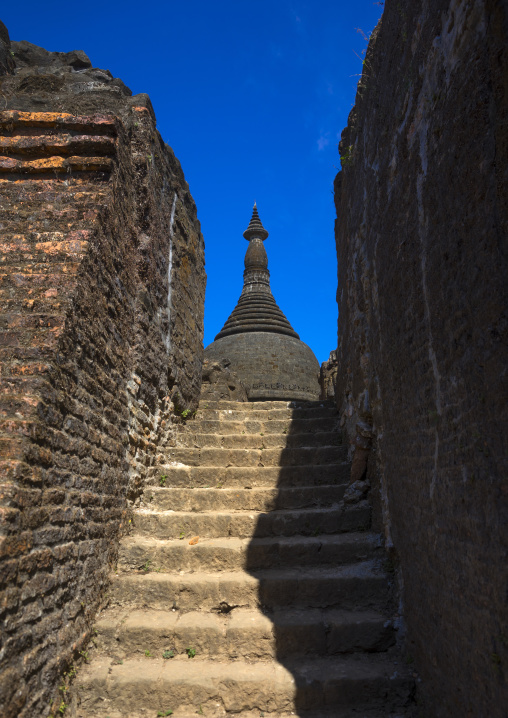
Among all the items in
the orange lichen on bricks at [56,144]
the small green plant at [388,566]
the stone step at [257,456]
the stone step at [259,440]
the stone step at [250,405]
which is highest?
the orange lichen on bricks at [56,144]

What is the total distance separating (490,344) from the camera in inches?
75.9

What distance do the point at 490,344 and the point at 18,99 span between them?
3.88 metres

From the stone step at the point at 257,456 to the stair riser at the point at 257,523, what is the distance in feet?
3.11

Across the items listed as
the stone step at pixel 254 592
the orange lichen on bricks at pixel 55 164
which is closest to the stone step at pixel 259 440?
the stone step at pixel 254 592

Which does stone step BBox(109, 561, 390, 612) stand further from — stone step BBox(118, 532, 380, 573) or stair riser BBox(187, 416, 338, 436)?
stair riser BBox(187, 416, 338, 436)

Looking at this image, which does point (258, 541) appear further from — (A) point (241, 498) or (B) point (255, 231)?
(B) point (255, 231)

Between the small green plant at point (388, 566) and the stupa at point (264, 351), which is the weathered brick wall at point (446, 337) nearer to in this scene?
the small green plant at point (388, 566)

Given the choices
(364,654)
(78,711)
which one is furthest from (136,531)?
(364,654)

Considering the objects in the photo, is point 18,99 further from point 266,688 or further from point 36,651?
point 266,688

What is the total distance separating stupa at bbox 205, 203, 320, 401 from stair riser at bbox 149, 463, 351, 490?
918 cm

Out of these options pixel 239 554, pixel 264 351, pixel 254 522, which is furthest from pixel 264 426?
pixel 264 351

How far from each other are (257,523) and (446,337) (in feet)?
7.84

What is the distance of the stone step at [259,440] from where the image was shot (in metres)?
5.33

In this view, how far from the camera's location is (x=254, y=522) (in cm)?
404
